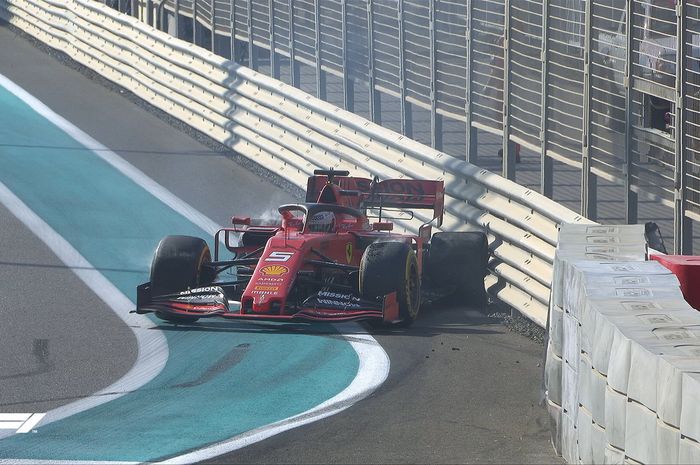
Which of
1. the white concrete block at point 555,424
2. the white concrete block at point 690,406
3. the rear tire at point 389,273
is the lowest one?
the rear tire at point 389,273

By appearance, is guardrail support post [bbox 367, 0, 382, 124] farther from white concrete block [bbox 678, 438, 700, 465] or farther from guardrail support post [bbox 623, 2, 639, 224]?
white concrete block [bbox 678, 438, 700, 465]

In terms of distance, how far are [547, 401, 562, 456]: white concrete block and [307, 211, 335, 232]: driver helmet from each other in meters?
4.55

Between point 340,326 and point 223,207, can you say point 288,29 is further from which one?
point 340,326

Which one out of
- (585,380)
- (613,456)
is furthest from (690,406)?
(585,380)

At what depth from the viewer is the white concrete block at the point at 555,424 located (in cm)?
717

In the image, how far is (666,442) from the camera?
4293 millimetres

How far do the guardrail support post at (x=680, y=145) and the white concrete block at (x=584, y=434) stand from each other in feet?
12.8

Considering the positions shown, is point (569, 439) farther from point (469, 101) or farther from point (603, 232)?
point (469, 101)

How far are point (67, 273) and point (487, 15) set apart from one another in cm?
493

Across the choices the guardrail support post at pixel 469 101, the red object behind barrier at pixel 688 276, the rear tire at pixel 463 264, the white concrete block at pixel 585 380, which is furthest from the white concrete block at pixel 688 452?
the guardrail support post at pixel 469 101

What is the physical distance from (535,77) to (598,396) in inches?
270

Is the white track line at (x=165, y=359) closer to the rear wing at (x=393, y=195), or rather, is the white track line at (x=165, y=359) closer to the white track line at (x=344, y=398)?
the white track line at (x=344, y=398)

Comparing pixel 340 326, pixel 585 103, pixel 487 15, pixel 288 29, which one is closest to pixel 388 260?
pixel 340 326

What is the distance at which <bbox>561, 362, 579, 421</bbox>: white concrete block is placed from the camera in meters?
6.43
